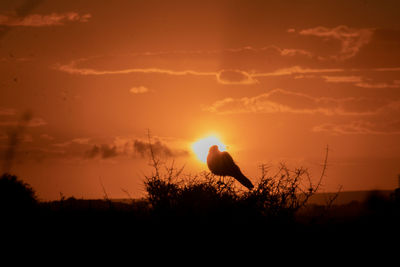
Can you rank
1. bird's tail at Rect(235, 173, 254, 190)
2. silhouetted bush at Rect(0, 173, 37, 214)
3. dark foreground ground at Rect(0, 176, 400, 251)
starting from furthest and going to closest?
bird's tail at Rect(235, 173, 254, 190) → silhouetted bush at Rect(0, 173, 37, 214) → dark foreground ground at Rect(0, 176, 400, 251)

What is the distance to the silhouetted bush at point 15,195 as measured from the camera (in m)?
9.83

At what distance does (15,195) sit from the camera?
10.2m

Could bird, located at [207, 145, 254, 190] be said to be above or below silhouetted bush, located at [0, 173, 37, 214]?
above

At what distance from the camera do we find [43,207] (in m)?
9.72

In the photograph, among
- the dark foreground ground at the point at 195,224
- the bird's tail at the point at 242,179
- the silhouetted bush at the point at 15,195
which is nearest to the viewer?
the dark foreground ground at the point at 195,224

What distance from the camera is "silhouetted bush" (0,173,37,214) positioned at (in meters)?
9.83

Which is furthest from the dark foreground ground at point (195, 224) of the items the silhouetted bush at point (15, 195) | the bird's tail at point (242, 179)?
the bird's tail at point (242, 179)

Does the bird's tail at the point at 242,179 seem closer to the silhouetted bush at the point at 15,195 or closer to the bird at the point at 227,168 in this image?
the bird at the point at 227,168

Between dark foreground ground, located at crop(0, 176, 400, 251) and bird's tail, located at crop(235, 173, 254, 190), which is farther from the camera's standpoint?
bird's tail, located at crop(235, 173, 254, 190)

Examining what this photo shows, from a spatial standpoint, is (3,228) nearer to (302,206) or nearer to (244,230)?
(244,230)

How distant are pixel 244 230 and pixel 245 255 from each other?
44cm

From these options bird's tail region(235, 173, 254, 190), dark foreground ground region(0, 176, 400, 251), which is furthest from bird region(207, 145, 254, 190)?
dark foreground ground region(0, 176, 400, 251)

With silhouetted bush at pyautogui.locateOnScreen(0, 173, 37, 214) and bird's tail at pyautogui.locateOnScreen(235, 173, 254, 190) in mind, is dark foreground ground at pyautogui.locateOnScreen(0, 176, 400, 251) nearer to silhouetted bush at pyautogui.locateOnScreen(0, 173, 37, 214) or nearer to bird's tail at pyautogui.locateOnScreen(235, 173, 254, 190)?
silhouetted bush at pyautogui.locateOnScreen(0, 173, 37, 214)

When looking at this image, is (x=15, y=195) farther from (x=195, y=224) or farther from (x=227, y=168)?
(x=227, y=168)
